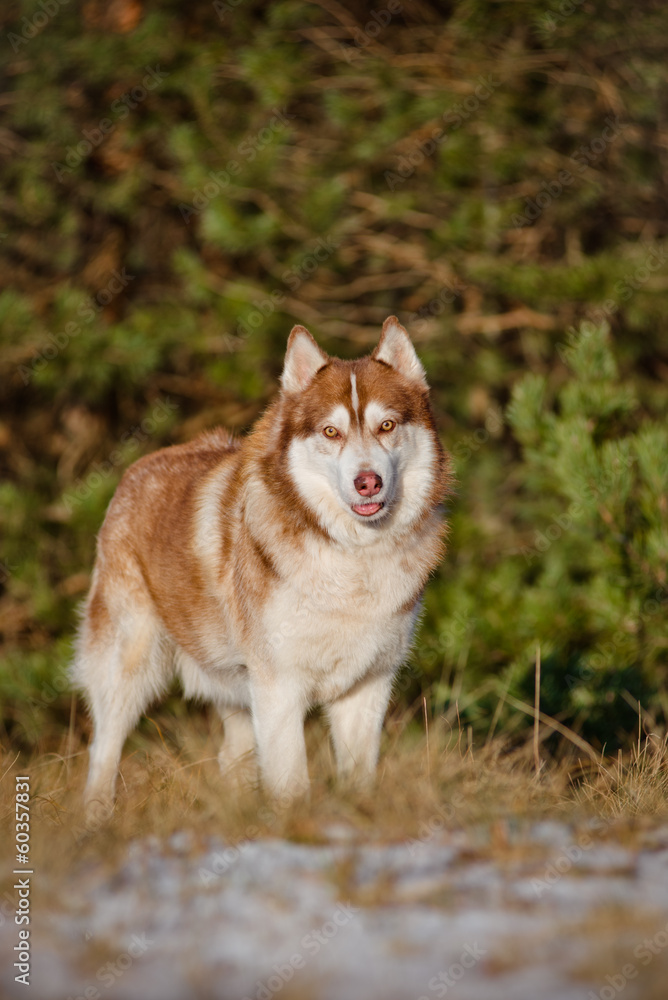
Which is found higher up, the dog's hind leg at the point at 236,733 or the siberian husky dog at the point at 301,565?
the siberian husky dog at the point at 301,565

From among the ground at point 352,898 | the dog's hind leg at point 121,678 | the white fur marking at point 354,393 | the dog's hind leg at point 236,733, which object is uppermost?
the white fur marking at point 354,393

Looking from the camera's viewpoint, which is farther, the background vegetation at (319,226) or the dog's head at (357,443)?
the background vegetation at (319,226)

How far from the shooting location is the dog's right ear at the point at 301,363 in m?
4.02

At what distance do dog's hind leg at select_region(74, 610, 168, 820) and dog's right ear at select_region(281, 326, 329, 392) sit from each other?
4.62ft

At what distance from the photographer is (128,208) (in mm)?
8852

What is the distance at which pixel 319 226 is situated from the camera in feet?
26.2

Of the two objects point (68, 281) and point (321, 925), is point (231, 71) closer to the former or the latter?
point (68, 281)

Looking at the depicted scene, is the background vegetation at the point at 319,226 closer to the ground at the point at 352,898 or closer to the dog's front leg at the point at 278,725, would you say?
the dog's front leg at the point at 278,725

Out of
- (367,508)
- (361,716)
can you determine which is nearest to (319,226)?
(367,508)

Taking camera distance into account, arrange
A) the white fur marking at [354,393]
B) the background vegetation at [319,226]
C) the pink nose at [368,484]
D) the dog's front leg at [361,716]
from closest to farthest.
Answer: the pink nose at [368,484] < the white fur marking at [354,393] < the dog's front leg at [361,716] < the background vegetation at [319,226]

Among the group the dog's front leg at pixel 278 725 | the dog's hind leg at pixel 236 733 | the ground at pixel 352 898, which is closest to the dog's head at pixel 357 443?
the dog's front leg at pixel 278 725

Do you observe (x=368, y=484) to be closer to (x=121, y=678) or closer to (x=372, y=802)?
(x=372, y=802)

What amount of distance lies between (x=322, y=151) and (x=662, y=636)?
5436mm

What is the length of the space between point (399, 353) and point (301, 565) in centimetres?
108
